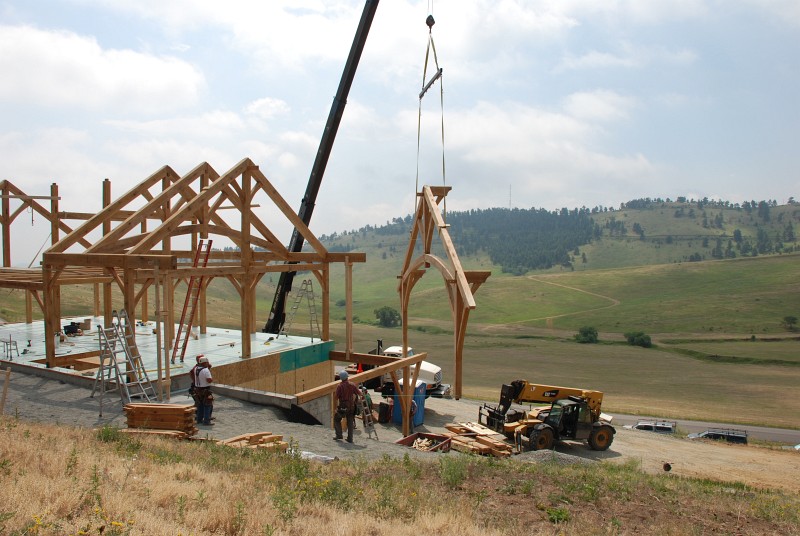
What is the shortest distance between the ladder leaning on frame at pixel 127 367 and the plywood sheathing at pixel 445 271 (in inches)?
288

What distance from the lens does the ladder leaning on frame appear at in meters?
13.1

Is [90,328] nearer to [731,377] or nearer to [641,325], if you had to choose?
[731,377]

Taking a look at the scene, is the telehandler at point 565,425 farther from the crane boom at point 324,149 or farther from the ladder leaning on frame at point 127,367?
the ladder leaning on frame at point 127,367

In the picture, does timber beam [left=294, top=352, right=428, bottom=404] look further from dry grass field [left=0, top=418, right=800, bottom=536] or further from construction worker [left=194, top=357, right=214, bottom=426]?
dry grass field [left=0, top=418, right=800, bottom=536]

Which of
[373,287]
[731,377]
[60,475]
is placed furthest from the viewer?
[373,287]

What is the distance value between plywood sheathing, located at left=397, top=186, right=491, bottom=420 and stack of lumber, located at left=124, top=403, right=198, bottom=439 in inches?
251

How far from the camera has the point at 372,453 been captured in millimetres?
11656

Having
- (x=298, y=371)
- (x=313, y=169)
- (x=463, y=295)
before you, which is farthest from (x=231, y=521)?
(x=313, y=169)

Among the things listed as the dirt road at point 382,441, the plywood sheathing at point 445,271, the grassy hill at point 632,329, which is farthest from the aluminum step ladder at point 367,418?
the grassy hill at point 632,329

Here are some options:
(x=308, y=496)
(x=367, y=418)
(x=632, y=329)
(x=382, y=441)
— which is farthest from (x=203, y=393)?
(x=632, y=329)

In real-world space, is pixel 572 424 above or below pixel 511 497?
below

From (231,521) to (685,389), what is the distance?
42.4m

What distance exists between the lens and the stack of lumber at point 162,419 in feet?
36.3

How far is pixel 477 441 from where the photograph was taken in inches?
674
